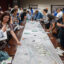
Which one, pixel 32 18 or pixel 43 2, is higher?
pixel 43 2

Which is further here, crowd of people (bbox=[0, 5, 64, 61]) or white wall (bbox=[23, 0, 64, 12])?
white wall (bbox=[23, 0, 64, 12])

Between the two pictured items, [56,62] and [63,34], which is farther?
[63,34]

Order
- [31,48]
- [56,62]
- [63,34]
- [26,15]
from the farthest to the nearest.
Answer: [26,15] < [63,34] < [31,48] < [56,62]

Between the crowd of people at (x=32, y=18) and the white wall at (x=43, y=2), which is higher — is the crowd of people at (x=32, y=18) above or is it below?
above

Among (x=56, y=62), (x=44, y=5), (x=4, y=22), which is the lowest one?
(x=44, y=5)

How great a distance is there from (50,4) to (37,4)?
1255 millimetres

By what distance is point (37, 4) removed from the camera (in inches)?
615

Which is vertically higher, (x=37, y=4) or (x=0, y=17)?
(x=0, y=17)

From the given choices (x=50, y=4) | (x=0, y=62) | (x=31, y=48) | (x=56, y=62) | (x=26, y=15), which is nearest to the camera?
(x=56, y=62)

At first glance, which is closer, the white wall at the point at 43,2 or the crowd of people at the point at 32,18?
the crowd of people at the point at 32,18

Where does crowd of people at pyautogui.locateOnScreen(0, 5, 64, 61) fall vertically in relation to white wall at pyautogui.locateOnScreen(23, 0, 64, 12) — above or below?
above

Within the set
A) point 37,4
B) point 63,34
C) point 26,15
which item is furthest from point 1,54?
point 37,4

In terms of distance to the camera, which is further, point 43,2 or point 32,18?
point 43,2

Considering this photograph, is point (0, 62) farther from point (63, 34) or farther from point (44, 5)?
point (44, 5)
